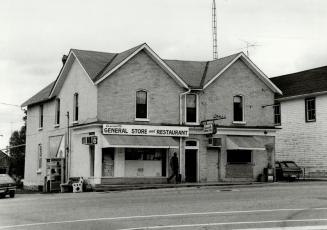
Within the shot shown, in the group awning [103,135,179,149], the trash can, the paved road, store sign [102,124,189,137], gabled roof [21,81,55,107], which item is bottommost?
the paved road

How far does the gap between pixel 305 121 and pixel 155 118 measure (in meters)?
13.0

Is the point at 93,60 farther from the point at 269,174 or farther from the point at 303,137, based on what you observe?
the point at 303,137

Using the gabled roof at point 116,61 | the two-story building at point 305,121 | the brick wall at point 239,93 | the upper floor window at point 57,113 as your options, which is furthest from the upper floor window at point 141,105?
the two-story building at point 305,121

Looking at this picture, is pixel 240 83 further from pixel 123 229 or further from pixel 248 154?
pixel 123 229

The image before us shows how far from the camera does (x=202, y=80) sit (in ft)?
127

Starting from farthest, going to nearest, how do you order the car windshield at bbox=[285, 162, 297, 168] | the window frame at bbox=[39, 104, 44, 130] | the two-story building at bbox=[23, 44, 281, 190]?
the window frame at bbox=[39, 104, 44, 130] → the car windshield at bbox=[285, 162, 297, 168] → the two-story building at bbox=[23, 44, 281, 190]

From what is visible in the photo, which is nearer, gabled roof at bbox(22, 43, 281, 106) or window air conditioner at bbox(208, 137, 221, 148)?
gabled roof at bbox(22, 43, 281, 106)

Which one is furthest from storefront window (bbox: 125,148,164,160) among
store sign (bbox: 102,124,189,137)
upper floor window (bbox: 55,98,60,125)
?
upper floor window (bbox: 55,98,60,125)

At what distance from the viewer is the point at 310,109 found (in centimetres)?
4256

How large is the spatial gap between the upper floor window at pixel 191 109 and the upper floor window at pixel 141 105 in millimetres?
3053

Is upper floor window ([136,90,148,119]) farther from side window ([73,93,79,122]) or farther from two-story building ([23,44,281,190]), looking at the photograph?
side window ([73,93,79,122])

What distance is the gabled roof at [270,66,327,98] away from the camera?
41906 mm

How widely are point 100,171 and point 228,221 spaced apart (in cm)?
2089

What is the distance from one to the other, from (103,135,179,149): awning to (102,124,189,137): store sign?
0.82 ft
